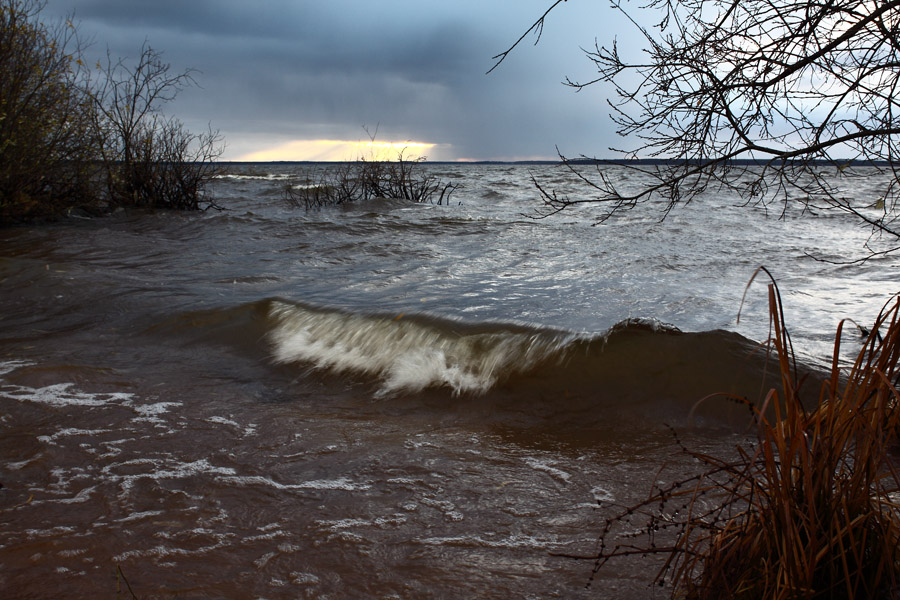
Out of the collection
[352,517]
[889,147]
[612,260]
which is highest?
[889,147]

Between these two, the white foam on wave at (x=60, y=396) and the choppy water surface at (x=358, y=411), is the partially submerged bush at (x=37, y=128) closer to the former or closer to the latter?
the choppy water surface at (x=358, y=411)

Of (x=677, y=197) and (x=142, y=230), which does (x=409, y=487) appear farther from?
(x=142, y=230)

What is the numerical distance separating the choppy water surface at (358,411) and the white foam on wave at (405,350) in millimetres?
29

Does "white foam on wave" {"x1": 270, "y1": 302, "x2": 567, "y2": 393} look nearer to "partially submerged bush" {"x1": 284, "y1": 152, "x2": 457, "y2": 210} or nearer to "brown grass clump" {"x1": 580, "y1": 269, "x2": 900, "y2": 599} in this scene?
"brown grass clump" {"x1": 580, "y1": 269, "x2": 900, "y2": 599}

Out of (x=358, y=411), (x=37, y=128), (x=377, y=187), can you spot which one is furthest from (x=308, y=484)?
(x=377, y=187)

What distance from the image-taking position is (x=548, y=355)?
17.9 feet

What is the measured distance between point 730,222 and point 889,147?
45.2 feet

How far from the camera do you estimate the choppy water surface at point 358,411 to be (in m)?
2.71

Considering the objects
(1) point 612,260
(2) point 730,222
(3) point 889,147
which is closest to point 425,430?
(3) point 889,147

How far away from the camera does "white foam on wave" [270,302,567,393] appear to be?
17.2 feet

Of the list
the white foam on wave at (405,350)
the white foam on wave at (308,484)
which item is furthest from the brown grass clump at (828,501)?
the white foam on wave at (405,350)

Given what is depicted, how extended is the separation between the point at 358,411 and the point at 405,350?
138 cm

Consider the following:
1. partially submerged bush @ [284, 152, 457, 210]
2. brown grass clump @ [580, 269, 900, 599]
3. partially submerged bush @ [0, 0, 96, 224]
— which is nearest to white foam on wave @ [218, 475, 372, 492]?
brown grass clump @ [580, 269, 900, 599]

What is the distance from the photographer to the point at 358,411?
4.64 metres
